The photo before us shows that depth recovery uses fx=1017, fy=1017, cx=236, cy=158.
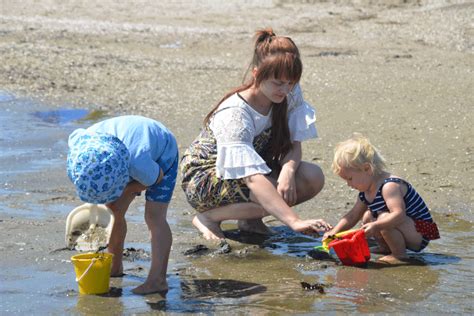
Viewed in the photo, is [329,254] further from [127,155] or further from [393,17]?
[393,17]

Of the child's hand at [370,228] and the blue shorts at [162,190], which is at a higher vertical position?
the blue shorts at [162,190]

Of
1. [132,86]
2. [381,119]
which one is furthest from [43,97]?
[381,119]

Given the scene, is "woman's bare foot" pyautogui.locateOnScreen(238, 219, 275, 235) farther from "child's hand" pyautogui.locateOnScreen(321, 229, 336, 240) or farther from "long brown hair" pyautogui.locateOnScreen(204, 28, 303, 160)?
"long brown hair" pyautogui.locateOnScreen(204, 28, 303, 160)

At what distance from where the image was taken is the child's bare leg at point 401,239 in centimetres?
528

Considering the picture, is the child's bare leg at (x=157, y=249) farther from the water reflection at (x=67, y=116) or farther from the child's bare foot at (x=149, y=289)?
the water reflection at (x=67, y=116)

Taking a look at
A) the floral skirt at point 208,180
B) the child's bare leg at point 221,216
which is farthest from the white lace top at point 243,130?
the child's bare leg at point 221,216

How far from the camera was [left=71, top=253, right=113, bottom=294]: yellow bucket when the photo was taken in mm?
4492

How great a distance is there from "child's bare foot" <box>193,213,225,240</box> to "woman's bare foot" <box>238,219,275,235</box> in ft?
0.56

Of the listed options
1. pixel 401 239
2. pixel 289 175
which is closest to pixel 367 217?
pixel 401 239

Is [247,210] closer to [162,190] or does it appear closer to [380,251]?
[380,251]

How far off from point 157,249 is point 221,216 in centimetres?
118

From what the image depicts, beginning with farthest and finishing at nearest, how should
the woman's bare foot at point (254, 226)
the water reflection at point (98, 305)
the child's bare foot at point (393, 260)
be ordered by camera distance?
the woman's bare foot at point (254, 226), the child's bare foot at point (393, 260), the water reflection at point (98, 305)

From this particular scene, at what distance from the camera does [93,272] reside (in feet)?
→ 14.9

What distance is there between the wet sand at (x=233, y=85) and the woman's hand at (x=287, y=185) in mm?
325
